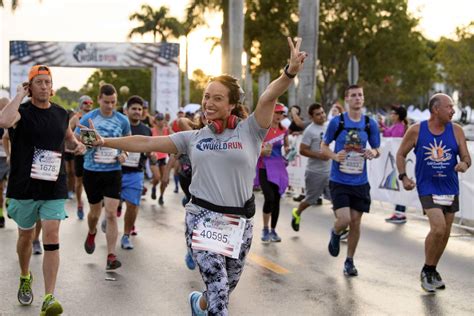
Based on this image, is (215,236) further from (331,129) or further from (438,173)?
(331,129)

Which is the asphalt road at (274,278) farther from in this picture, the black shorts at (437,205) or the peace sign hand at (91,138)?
the peace sign hand at (91,138)

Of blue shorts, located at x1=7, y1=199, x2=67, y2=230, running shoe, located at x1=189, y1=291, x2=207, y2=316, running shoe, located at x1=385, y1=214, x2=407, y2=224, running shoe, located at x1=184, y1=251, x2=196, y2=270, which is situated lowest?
running shoe, located at x1=385, y1=214, x2=407, y2=224

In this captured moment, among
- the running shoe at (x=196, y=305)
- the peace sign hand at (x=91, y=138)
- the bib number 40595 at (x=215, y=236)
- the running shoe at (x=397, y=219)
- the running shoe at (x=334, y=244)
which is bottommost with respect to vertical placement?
the running shoe at (x=397, y=219)

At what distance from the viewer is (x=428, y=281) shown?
7645 mm

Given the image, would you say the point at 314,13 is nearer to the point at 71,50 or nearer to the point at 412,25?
the point at 412,25

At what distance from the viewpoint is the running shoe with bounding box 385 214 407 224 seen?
13.2 m

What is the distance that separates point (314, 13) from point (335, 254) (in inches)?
539

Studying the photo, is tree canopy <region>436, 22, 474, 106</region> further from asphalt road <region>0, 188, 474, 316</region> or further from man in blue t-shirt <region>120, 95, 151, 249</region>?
man in blue t-shirt <region>120, 95, 151, 249</region>

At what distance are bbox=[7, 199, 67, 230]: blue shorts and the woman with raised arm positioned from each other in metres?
1.85

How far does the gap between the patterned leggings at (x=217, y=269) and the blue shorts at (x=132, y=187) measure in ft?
15.7

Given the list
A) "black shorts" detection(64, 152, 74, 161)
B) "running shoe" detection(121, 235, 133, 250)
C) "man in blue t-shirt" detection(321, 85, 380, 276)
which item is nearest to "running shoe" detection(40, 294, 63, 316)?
"man in blue t-shirt" detection(321, 85, 380, 276)

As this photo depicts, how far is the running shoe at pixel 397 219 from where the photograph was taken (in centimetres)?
1319

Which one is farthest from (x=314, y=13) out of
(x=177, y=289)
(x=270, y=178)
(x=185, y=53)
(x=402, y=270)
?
(x=185, y=53)

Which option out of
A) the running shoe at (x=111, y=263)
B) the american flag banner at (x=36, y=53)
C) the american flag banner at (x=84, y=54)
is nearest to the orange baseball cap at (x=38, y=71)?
the running shoe at (x=111, y=263)
